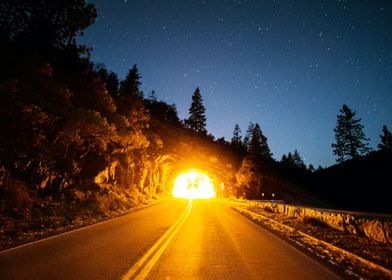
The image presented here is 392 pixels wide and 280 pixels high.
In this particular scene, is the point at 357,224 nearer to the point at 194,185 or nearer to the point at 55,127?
the point at 55,127

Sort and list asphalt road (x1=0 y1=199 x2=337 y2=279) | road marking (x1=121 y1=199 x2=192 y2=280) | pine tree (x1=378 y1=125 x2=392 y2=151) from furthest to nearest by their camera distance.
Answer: pine tree (x1=378 y1=125 x2=392 y2=151), asphalt road (x1=0 y1=199 x2=337 y2=279), road marking (x1=121 y1=199 x2=192 y2=280)

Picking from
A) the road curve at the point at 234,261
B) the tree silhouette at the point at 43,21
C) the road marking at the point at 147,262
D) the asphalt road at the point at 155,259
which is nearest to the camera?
the road marking at the point at 147,262

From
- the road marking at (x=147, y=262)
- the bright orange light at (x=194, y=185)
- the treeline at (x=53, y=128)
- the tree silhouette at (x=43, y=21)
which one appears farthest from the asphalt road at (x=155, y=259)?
the bright orange light at (x=194, y=185)

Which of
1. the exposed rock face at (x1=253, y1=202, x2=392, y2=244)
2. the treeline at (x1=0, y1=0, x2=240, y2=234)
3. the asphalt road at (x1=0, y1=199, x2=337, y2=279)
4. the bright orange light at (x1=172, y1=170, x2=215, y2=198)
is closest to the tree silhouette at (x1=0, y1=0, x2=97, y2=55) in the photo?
the treeline at (x1=0, y1=0, x2=240, y2=234)

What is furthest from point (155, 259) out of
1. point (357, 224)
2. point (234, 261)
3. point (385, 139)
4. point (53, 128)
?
point (385, 139)

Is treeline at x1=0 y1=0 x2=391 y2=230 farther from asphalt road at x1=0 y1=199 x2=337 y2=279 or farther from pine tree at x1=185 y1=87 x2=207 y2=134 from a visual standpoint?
pine tree at x1=185 y1=87 x2=207 y2=134

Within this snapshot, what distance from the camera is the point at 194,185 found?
101562 millimetres

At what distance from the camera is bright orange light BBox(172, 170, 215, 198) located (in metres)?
95.9

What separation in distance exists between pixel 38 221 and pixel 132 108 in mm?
29295

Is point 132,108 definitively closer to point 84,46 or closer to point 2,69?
point 84,46

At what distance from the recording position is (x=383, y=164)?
204 feet

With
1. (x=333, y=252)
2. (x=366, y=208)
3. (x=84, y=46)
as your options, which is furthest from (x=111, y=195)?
(x=366, y=208)

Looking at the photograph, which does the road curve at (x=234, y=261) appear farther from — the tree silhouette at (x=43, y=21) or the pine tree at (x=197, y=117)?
the pine tree at (x=197, y=117)

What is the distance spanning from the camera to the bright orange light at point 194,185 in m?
95.9
